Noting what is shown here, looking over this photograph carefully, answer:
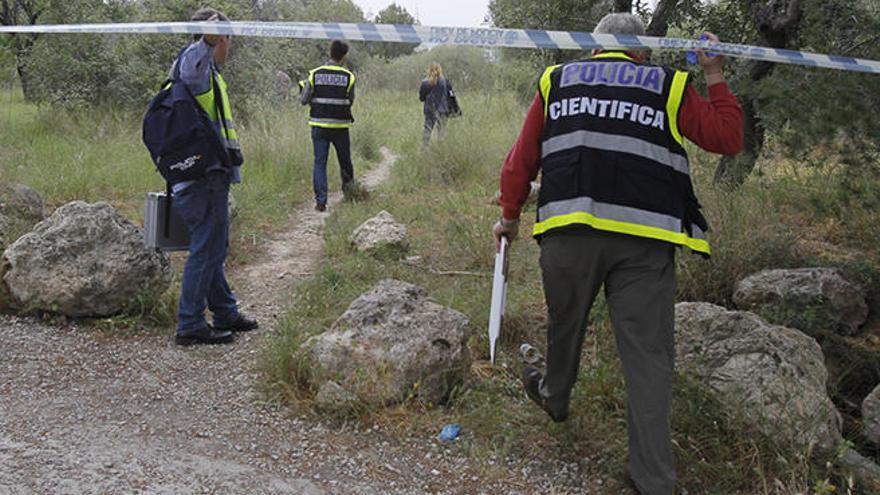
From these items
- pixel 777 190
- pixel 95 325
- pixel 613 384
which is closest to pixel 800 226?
pixel 777 190

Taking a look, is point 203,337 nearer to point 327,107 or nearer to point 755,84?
point 755,84

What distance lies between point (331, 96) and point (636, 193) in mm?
6264

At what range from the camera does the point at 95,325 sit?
4.91m

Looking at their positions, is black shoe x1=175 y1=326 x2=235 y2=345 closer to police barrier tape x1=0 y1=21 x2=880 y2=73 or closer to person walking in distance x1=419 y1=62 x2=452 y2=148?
police barrier tape x1=0 y1=21 x2=880 y2=73

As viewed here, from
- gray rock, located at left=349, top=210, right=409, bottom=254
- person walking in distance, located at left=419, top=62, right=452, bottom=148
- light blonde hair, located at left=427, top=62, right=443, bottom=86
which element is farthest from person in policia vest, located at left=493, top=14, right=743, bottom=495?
light blonde hair, located at left=427, top=62, right=443, bottom=86

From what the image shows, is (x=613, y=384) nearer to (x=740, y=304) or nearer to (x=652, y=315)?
(x=652, y=315)

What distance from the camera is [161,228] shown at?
4824 mm

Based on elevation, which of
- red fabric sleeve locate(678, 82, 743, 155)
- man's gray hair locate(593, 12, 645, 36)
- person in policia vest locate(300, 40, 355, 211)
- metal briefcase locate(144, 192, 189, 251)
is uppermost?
man's gray hair locate(593, 12, 645, 36)

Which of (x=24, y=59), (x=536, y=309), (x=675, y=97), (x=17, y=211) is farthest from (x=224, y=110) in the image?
(x=24, y=59)

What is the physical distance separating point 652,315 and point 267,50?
12.2 metres

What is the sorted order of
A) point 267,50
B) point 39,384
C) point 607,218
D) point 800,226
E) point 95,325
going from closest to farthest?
point 607,218
point 39,384
point 95,325
point 800,226
point 267,50

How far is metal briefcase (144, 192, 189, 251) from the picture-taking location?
15.6 ft

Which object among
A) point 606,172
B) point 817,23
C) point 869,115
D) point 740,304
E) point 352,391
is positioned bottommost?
point 352,391

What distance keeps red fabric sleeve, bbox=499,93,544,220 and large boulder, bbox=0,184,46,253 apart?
4.12 meters
